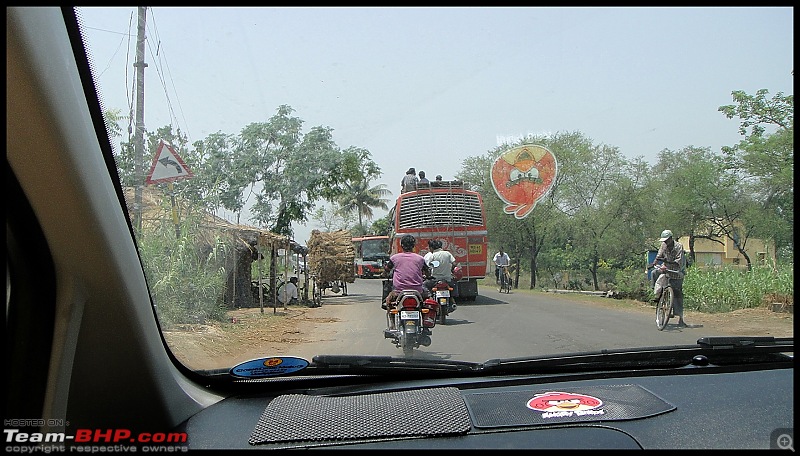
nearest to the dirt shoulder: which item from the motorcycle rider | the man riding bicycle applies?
the motorcycle rider

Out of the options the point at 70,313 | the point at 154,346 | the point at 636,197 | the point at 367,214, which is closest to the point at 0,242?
the point at 70,313

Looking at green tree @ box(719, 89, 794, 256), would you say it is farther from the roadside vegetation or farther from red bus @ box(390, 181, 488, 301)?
red bus @ box(390, 181, 488, 301)

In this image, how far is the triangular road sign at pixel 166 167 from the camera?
3.50 metres

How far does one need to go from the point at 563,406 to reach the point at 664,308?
6.26 ft

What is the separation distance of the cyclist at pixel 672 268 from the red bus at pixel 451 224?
1.45m

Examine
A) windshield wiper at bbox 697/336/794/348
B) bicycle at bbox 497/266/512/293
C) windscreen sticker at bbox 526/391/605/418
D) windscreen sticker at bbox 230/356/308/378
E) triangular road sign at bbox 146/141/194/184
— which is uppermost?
triangular road sign at bbox 146/141/194/184

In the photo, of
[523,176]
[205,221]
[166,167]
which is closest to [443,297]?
[523,176]

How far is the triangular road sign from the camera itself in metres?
3.50

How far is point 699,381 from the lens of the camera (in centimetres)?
309

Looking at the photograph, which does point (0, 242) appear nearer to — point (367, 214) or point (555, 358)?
point (555, 358)

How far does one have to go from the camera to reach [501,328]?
4.94 meters

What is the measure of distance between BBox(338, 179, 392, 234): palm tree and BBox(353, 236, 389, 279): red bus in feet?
1.17

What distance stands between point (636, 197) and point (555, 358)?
2.11 m

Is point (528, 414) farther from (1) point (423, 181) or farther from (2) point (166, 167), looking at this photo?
(1) point (423, 181)
